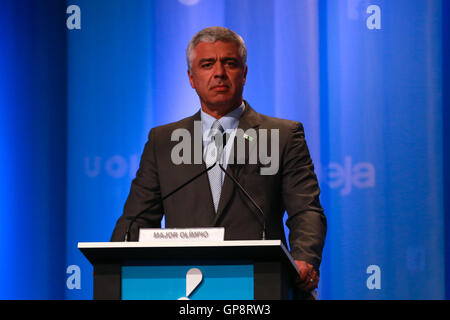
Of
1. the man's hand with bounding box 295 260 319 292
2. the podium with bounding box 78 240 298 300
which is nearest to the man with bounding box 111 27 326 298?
the man's hand with bounding box 295 260 319 292

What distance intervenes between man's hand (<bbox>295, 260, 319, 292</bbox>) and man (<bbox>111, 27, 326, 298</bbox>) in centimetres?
12

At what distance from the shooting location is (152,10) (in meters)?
3.53

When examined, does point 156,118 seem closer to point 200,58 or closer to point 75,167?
point 75,167

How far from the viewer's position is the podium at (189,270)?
73.2 inches

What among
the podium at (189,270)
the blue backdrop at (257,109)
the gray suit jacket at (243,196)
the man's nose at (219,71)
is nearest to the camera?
the podium at (189,270)

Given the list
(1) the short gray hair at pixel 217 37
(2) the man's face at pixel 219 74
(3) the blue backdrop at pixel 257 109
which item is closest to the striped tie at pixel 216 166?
(2) the man's face at pixel 219 74

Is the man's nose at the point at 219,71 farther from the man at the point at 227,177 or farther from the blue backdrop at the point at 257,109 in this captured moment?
the blue backdrop at the point at 257,109

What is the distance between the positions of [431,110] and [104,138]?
1.53 metres

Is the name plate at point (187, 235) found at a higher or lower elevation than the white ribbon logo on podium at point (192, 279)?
higher

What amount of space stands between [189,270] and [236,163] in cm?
84

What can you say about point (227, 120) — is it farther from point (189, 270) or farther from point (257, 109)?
point (189, 270)

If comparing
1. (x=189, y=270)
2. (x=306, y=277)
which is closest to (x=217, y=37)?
(x=306, y=277)

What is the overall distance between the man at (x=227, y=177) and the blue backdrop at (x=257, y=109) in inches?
22.4
